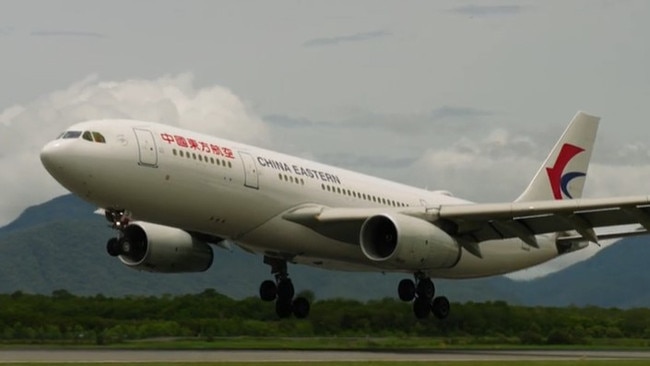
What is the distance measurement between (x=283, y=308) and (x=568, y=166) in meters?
13.3

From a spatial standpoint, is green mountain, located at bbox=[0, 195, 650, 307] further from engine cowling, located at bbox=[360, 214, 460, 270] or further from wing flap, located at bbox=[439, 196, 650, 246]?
engine cowling, located at bbox=[360, 214, 460, 270]

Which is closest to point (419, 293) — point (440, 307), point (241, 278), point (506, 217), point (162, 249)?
point (440, 307)

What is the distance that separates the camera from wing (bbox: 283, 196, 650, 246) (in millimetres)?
43656

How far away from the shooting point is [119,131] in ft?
128

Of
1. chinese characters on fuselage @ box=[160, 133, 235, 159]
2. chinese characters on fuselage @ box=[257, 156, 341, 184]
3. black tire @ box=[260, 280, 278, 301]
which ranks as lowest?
black tire @ box=[260, 280, 278, 301]

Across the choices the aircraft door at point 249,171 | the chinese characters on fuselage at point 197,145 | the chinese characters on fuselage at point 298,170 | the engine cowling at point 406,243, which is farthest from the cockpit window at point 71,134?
the engine cowling at point 406,243

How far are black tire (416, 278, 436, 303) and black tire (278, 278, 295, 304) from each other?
15.8ft

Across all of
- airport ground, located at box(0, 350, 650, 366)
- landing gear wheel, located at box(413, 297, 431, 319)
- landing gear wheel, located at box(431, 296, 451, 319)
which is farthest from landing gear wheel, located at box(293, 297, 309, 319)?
airport ground, located at box(0, 350, 650, 366)

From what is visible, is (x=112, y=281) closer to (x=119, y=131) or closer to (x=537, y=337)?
(x=537, y=337)

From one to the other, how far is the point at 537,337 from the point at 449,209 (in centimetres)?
1338

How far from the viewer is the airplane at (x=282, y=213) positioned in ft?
128

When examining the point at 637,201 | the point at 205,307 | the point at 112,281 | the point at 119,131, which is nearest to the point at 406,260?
the point at 637,201

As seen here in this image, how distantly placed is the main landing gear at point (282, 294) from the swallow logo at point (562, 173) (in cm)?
1117

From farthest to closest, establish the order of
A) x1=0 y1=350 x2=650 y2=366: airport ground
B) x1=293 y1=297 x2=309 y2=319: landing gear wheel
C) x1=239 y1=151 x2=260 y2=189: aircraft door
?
x1=293 y1=297 x2=309 y2=319: landing gear wheel, x1=239 y1=151 x2=260 y2=189: aircraft door, x1=0 y1=350 x2=650 y2=366: airport ground
